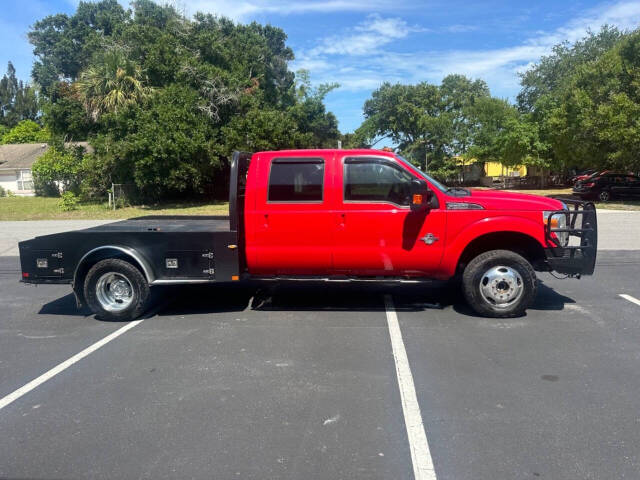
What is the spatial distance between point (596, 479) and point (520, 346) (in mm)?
2323

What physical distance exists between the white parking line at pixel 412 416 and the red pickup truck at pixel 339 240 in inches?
43.0

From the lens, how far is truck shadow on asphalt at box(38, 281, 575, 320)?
6.82m

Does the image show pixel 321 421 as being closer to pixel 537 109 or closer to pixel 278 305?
pixel 278 305

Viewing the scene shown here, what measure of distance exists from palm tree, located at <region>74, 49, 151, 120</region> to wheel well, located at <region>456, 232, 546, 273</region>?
2201cm

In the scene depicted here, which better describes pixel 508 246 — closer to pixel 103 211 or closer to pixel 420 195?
pixel 420 195

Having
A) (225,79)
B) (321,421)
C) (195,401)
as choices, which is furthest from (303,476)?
(225,79)

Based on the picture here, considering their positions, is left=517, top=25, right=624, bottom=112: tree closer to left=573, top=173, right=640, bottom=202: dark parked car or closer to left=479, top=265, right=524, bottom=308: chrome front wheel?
left=573, top=173, right=640, bottom=202: dark parked car

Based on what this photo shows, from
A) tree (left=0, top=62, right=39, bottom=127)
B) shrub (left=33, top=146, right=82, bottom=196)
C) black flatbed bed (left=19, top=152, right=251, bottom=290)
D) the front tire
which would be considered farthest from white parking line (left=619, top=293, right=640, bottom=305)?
tree (left=0, top=62, right=39, bottom=127)

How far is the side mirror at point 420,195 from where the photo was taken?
5.78 meters

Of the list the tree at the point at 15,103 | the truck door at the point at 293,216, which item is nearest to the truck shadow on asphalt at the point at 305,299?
the truck door at the point at 293,216

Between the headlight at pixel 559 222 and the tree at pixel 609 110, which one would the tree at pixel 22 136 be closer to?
the tree at pixel 609 110

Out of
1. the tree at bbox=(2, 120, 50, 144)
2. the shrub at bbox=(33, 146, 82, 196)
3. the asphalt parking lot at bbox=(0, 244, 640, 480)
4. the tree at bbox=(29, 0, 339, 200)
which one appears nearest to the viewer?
the asphalt parking lot at bbox=(0, 244, 640, 480)

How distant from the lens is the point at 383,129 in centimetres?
5869

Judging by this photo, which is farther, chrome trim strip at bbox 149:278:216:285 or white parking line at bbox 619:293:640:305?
white parking line at bbox 619:293:640:305
